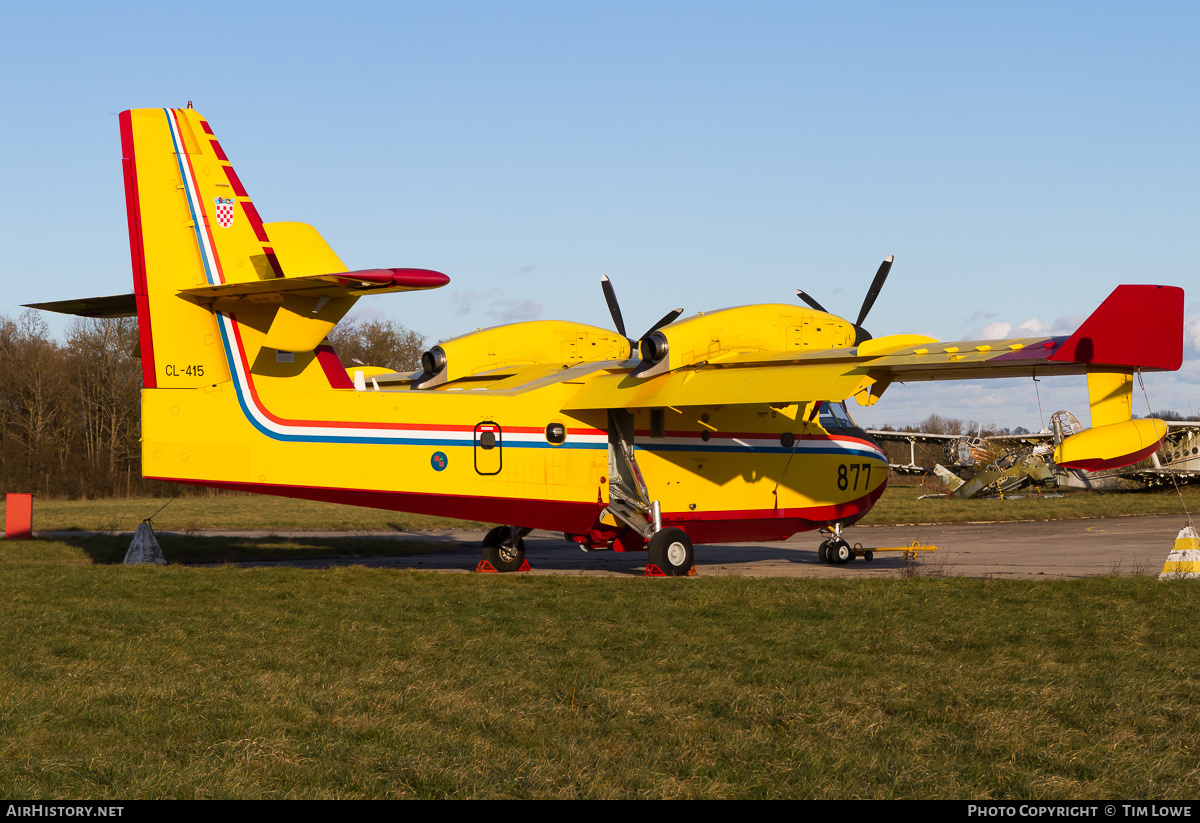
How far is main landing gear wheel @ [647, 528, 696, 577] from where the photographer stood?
1602 centimetres

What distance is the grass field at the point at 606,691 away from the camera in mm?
5441

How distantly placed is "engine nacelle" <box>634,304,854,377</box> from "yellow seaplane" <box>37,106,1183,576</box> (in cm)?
3

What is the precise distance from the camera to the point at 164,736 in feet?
20.6

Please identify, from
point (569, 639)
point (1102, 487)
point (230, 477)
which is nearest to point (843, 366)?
point (569, 639)

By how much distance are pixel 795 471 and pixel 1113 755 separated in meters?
12.5

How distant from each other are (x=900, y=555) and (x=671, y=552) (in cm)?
773

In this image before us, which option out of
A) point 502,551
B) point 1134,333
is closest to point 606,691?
point 1134,333

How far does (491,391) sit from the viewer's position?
15.8 m

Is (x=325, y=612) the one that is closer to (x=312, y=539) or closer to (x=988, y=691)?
(x=988, y=691)

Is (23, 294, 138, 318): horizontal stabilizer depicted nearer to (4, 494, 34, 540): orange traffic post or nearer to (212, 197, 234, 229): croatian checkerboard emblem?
(212, 197, 234, 229): croatian checkerboard emblem

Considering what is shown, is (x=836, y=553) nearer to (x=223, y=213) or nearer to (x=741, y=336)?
(x=741, y=336)

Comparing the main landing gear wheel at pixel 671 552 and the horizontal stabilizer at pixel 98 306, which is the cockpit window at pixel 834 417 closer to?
the main landing gear wheel at pixel 671 552

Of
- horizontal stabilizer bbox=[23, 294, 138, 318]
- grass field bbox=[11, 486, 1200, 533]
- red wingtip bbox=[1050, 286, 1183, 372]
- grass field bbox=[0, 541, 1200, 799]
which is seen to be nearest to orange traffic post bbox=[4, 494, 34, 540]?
grass field bbox=[11, 486, 1200, 533]

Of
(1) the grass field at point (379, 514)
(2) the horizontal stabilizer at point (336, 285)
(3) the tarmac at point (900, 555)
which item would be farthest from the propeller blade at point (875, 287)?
(1) the grass field at point (379, 514)
